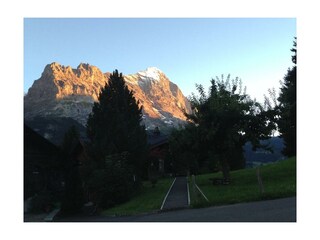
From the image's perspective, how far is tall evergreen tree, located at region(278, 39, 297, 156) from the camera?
1010 inches

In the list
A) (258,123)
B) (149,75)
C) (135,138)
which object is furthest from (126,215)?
(149,75)

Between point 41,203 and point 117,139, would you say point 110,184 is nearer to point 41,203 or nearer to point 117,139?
point 117,139

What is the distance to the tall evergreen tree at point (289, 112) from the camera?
25656mm

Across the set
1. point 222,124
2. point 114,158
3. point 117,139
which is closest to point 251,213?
point 222,124

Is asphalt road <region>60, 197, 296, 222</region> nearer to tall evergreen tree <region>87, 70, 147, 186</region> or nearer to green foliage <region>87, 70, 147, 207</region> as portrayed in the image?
green foliage <region>87, 70, 147, 207</region>

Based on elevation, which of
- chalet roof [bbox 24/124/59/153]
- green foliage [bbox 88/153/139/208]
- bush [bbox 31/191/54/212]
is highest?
chalet roof [bbox 24/124/59/153]

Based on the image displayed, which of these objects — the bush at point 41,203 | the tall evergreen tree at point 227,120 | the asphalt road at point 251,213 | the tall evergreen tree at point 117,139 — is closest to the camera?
the asphalt road at point 251,213

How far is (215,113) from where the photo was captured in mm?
→ 25016

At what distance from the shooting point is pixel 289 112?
84.1 ft

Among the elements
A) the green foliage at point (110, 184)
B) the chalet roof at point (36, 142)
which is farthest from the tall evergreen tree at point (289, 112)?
the chalet roof at point (36, 142)

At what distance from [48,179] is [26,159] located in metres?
3.36

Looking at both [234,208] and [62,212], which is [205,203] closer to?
[234,208]

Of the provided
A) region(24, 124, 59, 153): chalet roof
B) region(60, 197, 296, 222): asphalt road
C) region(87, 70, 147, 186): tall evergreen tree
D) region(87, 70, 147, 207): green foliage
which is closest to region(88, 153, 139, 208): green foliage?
region(87, 70, 147, 207): green foliage

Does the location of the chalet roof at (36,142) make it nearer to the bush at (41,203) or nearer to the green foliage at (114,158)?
the green foliage at (114,158)
